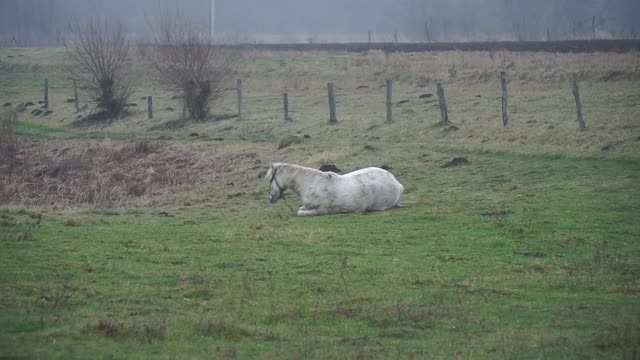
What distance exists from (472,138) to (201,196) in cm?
1149

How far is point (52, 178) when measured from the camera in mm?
31688

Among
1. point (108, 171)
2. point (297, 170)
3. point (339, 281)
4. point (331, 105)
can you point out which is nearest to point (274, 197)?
point (297, 170)

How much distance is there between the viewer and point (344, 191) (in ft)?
67.3

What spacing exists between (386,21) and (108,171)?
149453 mm

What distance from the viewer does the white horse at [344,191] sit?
20531 millimetres

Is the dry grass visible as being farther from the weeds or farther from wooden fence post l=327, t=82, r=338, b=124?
the weeds

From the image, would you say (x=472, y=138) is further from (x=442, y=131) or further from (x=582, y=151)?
(x=582, y=151)

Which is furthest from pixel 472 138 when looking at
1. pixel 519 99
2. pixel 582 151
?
pixel 519 99

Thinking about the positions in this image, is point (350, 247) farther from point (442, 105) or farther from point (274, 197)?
point (442, 105)

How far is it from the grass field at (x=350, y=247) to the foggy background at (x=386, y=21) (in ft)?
239

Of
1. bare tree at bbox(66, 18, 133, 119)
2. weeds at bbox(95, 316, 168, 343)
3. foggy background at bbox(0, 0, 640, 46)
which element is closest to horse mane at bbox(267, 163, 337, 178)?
weeds at bbox(95, 316, 168, 343)

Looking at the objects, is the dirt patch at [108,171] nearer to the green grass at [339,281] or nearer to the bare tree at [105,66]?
the green grass at [339,281]

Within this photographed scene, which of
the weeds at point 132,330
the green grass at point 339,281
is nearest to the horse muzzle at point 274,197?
the green grass at point 339,281

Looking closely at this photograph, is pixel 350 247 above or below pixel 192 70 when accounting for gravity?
below
